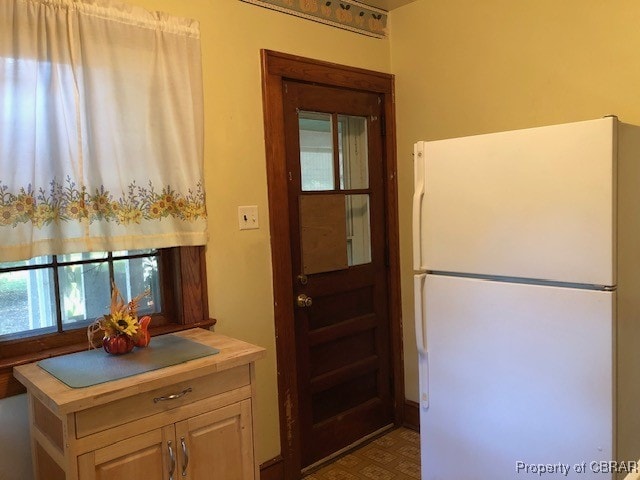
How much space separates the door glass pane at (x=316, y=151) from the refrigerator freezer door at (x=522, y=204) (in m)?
0.75

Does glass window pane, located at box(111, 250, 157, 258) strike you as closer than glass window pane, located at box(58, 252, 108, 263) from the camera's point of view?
No

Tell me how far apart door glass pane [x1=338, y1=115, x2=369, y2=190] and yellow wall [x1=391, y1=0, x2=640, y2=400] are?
23 cm

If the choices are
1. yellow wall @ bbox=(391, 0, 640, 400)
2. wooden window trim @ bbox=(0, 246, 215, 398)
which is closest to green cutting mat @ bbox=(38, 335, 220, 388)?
wooden window trim @ bbox=(0, 246, 215, 398)

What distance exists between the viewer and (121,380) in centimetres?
160

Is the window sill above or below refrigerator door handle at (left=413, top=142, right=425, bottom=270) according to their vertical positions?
below

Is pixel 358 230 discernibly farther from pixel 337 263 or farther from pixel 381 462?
pixel 381 462

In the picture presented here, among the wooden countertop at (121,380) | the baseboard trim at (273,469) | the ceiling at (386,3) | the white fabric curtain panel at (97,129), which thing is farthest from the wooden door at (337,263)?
the wooden countertop at (121,380)

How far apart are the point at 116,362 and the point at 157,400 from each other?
216 millimetres

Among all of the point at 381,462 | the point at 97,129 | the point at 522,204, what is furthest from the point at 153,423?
the point at 381,462

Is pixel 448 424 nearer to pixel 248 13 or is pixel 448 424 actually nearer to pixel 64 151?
pixel 64 151

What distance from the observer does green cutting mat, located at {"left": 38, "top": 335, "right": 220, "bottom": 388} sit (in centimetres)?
164

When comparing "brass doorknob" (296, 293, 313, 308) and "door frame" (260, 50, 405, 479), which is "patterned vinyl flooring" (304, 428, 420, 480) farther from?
"brass doorknob" (296, 293, 313, 308)

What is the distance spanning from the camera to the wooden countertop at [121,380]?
149 cm

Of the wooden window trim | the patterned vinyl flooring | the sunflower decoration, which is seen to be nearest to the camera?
the sunflower decoration
